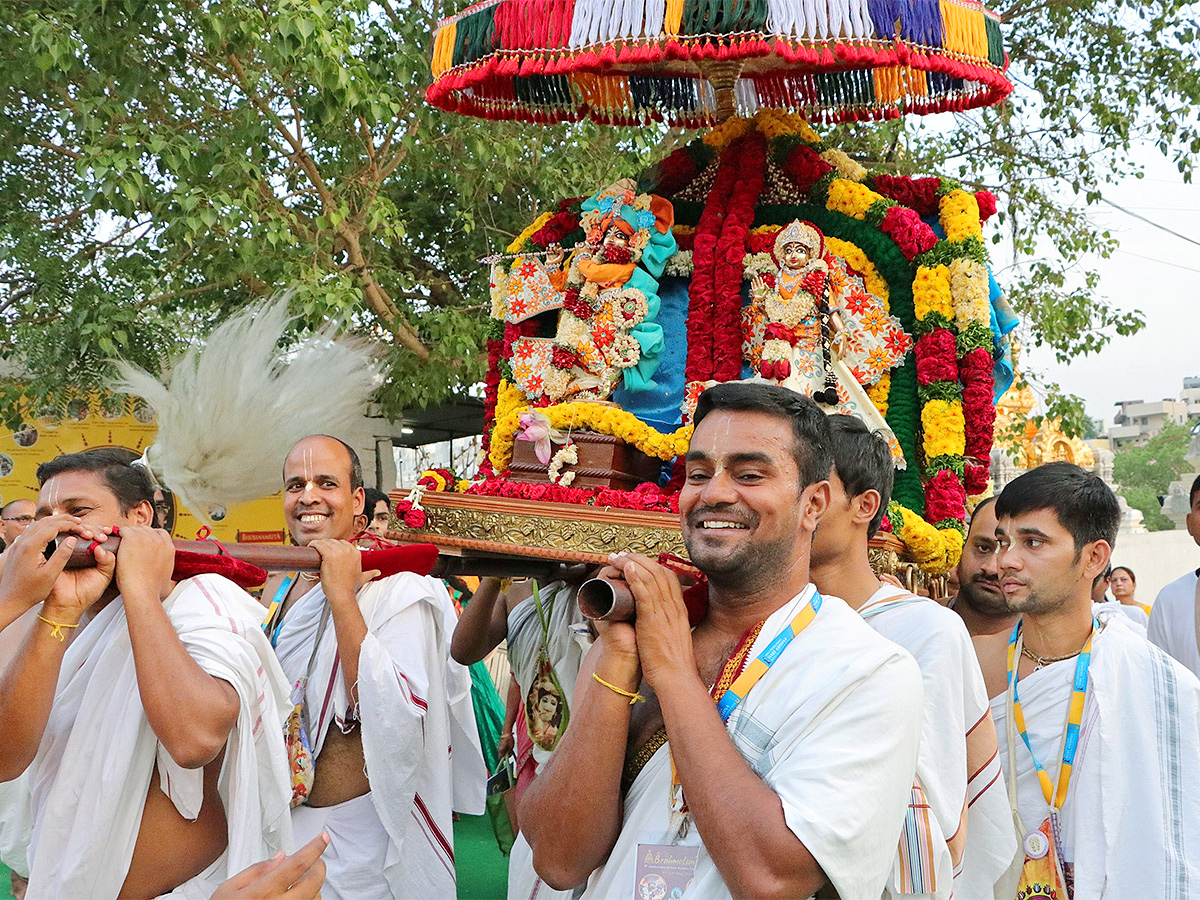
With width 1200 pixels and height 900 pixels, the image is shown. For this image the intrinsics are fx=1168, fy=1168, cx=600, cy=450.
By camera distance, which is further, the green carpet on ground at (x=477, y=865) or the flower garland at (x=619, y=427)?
the green carpet on ground at (x=477, y=865)

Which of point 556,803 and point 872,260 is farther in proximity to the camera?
point 872,260

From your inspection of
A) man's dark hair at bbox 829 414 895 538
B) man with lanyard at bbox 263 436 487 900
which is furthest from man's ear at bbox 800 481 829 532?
man with lanyard at bbox 263 436 487 900

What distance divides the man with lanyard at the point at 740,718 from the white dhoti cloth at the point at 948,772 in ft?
1.00

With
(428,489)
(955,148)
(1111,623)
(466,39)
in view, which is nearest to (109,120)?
(466,39)

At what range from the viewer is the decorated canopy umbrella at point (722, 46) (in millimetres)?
3787

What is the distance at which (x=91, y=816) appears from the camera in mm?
2285

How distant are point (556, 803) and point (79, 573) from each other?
41.4 inches

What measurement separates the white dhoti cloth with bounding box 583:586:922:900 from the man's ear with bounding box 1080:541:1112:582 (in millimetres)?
1431

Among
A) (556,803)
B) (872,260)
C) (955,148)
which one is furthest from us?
(955,148)

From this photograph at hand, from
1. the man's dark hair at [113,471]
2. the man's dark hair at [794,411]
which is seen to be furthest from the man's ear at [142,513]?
the man's dark hair at [794,411]

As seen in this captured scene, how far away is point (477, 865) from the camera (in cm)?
609

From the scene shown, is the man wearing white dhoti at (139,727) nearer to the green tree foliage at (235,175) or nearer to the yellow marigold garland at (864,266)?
the yellow marigold garland at (864,266)

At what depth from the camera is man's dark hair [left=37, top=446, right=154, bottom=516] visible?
8.96 feet

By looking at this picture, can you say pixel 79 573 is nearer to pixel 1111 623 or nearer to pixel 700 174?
pixel 1111 623
